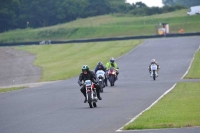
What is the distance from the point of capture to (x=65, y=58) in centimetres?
6631

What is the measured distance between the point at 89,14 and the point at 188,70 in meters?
96.4

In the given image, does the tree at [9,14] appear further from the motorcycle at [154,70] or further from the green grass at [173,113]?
the green grass at [173,113]

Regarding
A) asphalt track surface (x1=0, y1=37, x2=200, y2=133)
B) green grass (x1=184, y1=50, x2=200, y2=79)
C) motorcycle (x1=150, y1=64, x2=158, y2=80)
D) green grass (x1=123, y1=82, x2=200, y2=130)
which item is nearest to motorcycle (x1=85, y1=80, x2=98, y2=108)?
asphalt track surface (x1=0, y1=37, x2=200, y2=133)

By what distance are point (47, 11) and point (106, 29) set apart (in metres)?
33.0

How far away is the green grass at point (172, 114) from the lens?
15.4 meters

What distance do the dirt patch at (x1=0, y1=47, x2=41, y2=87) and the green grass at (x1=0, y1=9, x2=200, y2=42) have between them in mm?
25511

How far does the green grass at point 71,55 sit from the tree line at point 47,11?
43.5 m

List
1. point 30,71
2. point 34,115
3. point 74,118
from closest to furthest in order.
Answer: point 74,118 < point 34,115 < point 30,71

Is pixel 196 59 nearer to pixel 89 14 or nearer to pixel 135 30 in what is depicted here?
pixel 135 30

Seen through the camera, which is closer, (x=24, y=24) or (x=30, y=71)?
(x=30, y=71)

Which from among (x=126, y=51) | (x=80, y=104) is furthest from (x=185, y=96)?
(x=126, y=51)

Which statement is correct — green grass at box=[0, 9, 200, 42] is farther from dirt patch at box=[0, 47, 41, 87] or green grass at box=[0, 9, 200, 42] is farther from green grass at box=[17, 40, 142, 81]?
dirt patch at box=[0, 47, 41, 87]

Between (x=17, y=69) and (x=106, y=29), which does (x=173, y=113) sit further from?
(x=106, y=29)

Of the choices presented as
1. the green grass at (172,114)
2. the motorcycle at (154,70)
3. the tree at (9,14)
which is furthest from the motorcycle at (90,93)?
the tree at (9,14)
